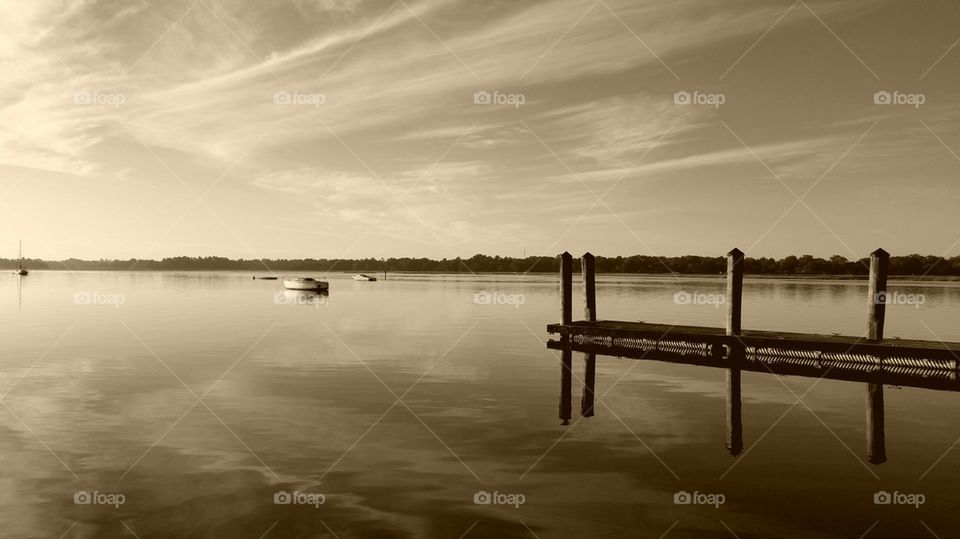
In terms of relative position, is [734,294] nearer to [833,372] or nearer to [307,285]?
[833,372]

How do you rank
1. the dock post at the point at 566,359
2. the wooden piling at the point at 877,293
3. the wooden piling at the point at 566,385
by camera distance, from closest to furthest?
the wooden piling at the point at 566,385 → the dock post at the point at 566,359 → the wooden piling at the point at 877,293

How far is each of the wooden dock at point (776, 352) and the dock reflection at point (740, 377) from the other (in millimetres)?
31

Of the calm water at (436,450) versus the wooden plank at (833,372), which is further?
the wooden plank at (833,372)

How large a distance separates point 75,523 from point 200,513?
1823mm

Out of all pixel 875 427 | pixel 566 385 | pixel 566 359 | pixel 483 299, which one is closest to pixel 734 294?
pixel 566 359

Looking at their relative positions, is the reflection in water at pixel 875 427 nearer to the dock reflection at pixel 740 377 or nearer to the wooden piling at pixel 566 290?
the dock reflection at pixel 740 377

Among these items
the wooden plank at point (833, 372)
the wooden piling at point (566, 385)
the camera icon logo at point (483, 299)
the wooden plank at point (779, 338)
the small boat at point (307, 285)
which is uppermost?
the small boat at point (307, 285)

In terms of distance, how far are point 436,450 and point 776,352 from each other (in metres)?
18.3

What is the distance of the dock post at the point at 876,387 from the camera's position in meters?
15.2

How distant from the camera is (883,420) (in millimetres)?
18109

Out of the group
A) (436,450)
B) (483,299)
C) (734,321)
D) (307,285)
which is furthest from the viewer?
(307,285)

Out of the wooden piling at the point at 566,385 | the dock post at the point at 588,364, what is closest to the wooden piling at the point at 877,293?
the dock post at the point at 588,364

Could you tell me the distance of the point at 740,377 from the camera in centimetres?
2547

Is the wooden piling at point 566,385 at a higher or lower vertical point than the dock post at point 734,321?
lower
